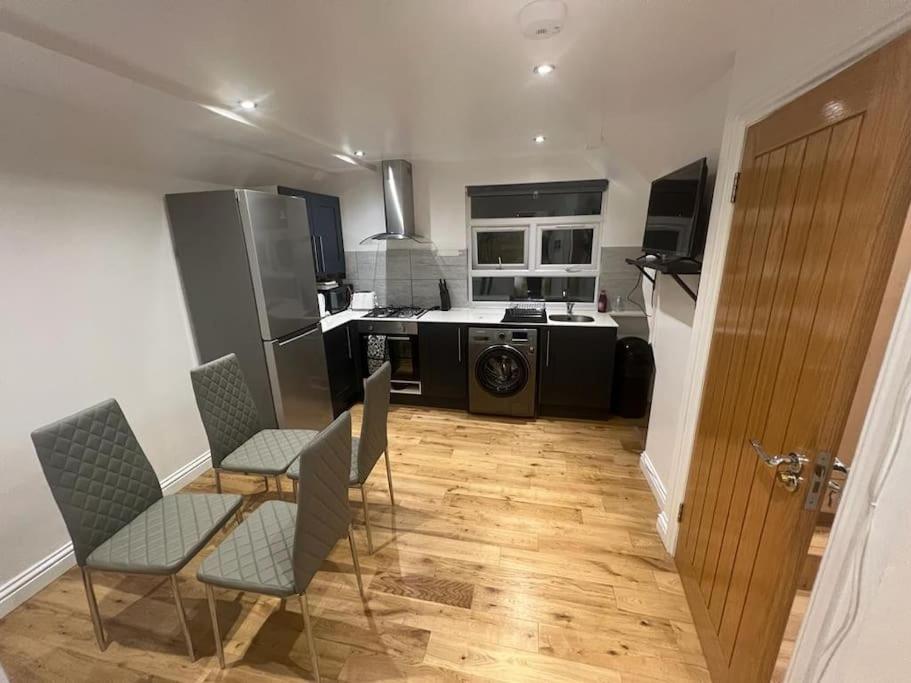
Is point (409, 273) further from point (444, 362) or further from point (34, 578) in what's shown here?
point (34, 578)

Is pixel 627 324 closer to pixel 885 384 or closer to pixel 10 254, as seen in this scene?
pixel 885 384

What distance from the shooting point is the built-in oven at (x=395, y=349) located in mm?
3424

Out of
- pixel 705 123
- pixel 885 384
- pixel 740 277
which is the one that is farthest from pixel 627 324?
pixel 885 384

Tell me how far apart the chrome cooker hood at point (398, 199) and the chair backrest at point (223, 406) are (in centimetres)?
201

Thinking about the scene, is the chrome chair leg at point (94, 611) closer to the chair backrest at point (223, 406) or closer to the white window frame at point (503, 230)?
the chair backrest at point (223, 406)

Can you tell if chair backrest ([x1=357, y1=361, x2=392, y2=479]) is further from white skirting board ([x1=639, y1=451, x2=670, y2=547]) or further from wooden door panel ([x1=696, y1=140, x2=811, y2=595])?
white skirting board ([x1=639, y1=451, x2=670, y2=547])

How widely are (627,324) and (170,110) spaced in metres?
3.57

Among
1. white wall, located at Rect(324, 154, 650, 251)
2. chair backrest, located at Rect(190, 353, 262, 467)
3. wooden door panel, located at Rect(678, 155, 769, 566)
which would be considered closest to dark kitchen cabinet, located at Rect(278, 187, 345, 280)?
white wall, located at Rect(324, 154, 650, 251)

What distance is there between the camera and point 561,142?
2.89m

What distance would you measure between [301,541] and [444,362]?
89.7 inches

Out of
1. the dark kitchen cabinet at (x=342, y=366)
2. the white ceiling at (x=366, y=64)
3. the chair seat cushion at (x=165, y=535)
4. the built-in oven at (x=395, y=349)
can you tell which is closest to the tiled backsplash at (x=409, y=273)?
the built-in oven at (x=395, y=349)

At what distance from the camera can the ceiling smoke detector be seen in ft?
3.81

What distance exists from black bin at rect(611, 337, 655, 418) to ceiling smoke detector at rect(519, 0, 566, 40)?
2404 mm

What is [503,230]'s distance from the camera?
366cm
